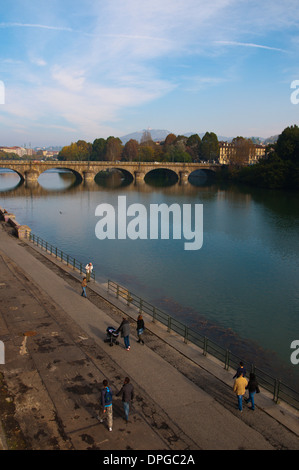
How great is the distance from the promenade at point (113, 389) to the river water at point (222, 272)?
474cm

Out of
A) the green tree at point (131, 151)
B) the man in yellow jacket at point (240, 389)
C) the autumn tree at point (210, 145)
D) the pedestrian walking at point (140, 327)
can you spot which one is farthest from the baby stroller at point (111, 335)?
the green tree at point (131, 151)

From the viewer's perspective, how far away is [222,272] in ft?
91.0

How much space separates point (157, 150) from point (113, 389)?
165 m

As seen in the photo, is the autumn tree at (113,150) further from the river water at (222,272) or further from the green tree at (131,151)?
the river water at (222,272)

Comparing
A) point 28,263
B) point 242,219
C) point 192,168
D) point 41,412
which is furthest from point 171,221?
point 192,168

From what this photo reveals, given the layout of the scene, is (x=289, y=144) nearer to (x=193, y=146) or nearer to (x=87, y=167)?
(x=87, y=167)

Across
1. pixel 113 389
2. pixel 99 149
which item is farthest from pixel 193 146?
pixel 113 389

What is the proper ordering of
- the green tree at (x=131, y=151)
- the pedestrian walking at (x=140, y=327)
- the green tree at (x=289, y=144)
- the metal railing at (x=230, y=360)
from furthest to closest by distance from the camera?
1. the green tree at (x=131, y=151)
2. the green tree at (x=289, y=144)
3. the pedestrian walking at (x=140, y=327)
4. the metal railing at (x=230, y=360)

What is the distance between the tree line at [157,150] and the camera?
506 feet

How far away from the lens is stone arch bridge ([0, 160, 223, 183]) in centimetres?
10081

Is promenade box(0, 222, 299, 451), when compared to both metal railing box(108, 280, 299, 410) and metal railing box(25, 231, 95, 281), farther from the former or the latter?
metal railing box(25, 231, 95, 281)

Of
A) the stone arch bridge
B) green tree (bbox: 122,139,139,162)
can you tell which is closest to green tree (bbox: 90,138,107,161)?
green tree (bbox: 122,139,139,162)

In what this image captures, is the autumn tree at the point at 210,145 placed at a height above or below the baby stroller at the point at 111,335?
above

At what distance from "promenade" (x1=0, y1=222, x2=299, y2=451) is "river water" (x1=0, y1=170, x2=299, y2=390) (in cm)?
474
